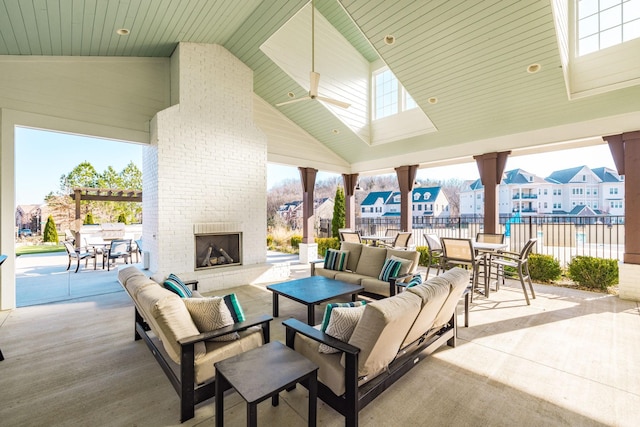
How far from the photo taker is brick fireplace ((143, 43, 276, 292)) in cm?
514

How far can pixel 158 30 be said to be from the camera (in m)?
4.62

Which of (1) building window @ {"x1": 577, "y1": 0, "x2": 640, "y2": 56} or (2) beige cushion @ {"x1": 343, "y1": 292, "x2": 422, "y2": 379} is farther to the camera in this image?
(1) building window @ {"x1": 577, "y1": 0, "x2": 640, "y2": 56}

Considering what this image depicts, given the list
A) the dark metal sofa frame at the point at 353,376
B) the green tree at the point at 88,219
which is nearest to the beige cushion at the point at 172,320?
the dark metal sofa frame at the point at 353,376

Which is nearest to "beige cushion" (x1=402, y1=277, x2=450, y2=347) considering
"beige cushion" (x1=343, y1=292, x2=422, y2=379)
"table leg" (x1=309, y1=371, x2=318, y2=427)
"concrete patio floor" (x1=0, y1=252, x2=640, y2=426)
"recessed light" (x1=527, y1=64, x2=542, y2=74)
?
"beige cushion" (x1=343, y1=292, x2=422, y2=379)

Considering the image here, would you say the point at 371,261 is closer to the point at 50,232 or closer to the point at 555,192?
the point at 50,232

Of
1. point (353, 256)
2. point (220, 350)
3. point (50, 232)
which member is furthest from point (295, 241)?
point (50, 232)

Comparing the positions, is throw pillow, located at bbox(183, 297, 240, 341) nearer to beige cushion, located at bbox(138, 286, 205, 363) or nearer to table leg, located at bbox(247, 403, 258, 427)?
beige cushion, located at bbox(138, 286, 205, 363)

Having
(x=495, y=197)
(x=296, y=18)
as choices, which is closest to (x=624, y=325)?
(x=495, y=197)

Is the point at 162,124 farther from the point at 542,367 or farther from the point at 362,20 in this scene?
the point at 542,367

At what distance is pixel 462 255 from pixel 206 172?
16.5ft

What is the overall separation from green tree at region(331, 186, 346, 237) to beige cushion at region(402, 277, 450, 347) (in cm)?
696

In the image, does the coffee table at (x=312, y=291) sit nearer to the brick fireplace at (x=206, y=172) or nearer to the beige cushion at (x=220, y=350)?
the beige cushion at (x=220, y=350)

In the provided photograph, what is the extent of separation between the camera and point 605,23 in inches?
171

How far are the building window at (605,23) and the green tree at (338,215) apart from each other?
6524mm
